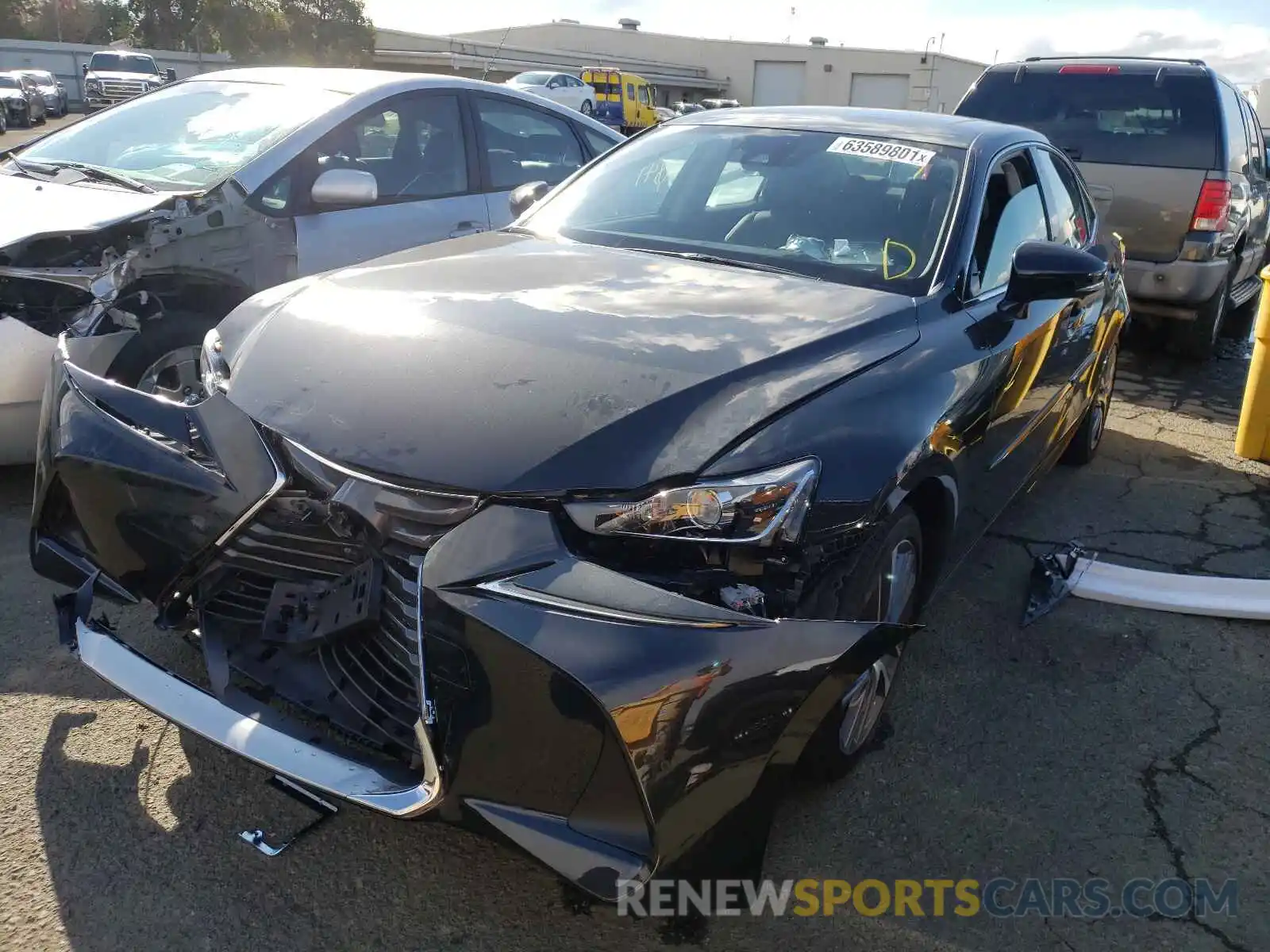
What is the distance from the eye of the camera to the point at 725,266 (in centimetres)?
311

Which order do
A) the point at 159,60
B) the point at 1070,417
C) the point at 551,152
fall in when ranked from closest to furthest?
the point at 1070,417, the point at 551,152, the point at 159,60

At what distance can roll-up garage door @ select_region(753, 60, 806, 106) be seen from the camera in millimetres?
56000

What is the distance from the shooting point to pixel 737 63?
57.5 m

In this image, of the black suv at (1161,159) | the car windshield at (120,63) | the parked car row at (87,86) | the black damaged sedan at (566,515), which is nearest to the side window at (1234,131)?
the black suv at (1161,159)

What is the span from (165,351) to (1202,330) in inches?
268

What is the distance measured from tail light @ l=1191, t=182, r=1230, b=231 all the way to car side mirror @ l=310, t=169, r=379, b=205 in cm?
535

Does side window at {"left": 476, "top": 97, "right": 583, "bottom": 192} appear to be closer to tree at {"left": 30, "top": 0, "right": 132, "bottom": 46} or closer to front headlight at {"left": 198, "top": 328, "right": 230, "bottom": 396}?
front headlight at {"left": 198, "top": 328, "right": 230, "bottom": 396}

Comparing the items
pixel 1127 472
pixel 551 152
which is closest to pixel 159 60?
pixel 551 152

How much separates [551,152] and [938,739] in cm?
412

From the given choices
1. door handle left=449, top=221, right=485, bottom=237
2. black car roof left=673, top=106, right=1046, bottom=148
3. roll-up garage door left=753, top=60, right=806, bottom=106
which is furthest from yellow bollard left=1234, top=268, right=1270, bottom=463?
roll-up garage door left=753, top=60, right=806, bottom=106

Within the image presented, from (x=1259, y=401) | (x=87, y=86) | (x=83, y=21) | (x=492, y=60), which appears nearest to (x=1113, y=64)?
(x=1259, y=401)

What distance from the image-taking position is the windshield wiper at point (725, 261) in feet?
10.1

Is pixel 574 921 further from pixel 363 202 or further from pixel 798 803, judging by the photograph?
pixel 363 202

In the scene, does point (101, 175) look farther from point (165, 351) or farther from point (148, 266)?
point (165, 351)
